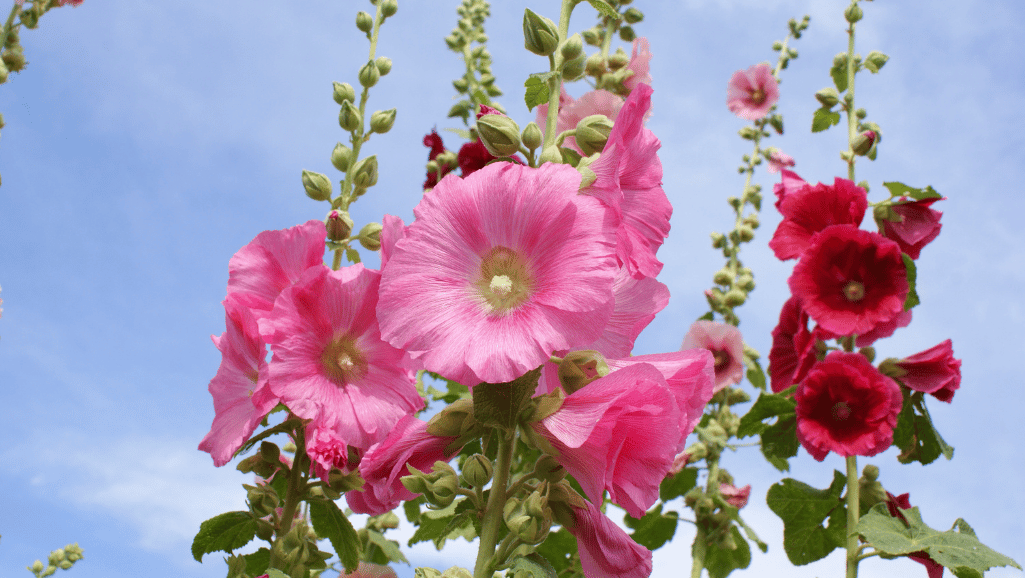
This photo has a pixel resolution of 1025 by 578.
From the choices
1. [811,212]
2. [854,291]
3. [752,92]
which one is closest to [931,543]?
[854,291]

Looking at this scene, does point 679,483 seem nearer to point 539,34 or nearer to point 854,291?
point 854,291

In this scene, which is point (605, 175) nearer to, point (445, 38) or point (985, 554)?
point (985, 554)

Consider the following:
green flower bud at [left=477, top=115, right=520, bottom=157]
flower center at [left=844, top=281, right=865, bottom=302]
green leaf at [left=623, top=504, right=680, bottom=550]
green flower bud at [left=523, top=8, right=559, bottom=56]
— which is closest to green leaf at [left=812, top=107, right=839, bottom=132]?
flower center at [left=844, top=281, right=865, bottom=302]

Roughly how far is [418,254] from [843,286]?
185cm

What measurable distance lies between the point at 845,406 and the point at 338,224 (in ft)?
5.36

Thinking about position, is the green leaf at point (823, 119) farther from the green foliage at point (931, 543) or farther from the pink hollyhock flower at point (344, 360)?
the pink hollyhock flower at point (344, 360)

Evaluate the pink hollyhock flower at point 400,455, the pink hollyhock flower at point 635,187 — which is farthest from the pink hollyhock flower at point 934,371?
the pink hollyhock flower at point 400,455

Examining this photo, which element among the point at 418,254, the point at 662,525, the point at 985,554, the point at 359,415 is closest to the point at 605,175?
the point at 418,254

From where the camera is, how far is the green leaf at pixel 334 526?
5.27ft

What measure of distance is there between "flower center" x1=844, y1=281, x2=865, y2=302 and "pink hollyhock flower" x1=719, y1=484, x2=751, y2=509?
111cm

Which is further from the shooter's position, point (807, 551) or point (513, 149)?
point (807, 551)

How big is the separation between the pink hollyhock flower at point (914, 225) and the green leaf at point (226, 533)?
2297mm

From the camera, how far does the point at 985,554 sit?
1.87 metres

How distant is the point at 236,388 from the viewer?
1.47m
